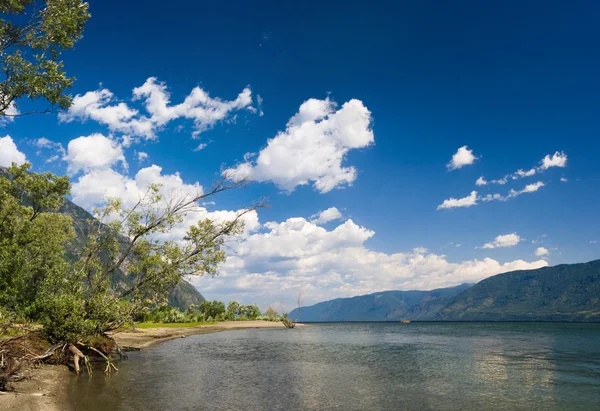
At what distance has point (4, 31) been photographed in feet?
62.4

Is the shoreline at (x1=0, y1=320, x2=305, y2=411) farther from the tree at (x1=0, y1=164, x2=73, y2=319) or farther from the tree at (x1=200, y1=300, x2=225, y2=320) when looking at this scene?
the tree at (x1=200, y1=300, x2=225, y2=320)

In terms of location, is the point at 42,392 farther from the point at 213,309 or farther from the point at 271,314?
the point at 271,314

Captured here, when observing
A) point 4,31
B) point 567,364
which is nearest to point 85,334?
point 4,31

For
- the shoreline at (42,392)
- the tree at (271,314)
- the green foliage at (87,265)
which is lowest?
the tree at (271,314)

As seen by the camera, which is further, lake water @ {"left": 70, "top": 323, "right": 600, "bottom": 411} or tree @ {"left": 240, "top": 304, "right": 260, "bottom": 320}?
tree @ {"left": 240, "top": 304, "right": 260, "bottom": 320}

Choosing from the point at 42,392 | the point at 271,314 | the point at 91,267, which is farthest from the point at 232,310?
the point at 42,392

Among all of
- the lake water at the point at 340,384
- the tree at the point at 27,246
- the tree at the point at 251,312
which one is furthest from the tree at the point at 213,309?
the lake water at the point at 340,384

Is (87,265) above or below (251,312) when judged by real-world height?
above

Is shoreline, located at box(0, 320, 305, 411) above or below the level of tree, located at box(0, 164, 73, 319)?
below

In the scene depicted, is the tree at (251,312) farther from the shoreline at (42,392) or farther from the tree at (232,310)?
the shoreline at (42,392)

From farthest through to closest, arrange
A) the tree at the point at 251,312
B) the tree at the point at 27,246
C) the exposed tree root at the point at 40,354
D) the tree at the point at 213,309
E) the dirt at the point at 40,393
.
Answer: the tree at the point at 251,312
the tree at the point at 213,309
the tree at the point at 27,246
the exposed tree root at the point at 40,354
the dirt at the point at 40,393

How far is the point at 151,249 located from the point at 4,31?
24.5 metres

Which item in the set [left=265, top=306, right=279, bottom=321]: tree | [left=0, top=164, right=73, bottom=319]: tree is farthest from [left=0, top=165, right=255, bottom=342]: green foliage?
[left=265, top=306, right=279, bottom=321]: tree

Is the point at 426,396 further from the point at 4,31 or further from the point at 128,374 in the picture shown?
the point at 4,31
